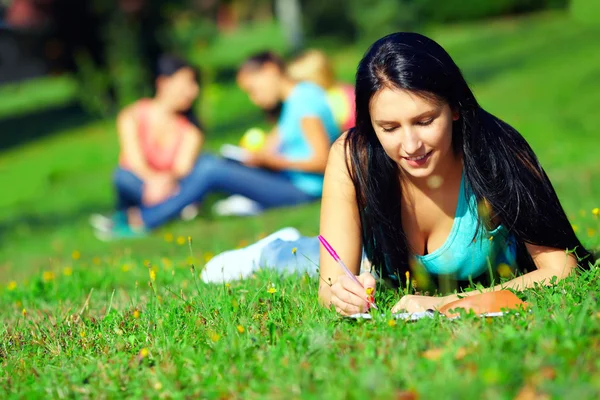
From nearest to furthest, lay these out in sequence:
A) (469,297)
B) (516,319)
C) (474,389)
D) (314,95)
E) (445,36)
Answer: (474,389), (516,319), (469,297), (314,95), (445,36)

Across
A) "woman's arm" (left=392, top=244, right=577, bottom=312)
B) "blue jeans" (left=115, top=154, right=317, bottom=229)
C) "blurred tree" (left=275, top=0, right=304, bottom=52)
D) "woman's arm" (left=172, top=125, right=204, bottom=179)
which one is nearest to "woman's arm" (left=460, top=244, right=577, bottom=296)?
"woman's arm" (left=392, top=244, right=577, bottom=312)

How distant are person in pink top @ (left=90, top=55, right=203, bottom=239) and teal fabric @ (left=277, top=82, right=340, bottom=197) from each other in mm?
1053

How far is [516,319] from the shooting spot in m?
2.84

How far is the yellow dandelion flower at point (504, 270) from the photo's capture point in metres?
3.52

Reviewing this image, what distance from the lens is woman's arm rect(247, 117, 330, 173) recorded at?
26.7ft

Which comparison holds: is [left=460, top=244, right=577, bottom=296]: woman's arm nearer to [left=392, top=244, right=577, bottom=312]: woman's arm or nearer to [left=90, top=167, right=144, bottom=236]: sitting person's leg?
[left=392, top=244, right=577, bottom=312]: woman's arm

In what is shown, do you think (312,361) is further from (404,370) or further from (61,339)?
(61,339)

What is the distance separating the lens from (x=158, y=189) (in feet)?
A: 28.6

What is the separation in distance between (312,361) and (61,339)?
49.0 inches

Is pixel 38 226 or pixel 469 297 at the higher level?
pixel 469 297

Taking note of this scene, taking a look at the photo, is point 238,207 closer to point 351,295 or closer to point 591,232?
point 591,232

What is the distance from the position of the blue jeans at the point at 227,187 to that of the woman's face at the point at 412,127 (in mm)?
5356

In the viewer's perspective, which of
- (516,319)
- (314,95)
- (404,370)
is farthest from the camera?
(314,95)

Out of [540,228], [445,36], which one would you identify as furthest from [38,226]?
[445,36]
